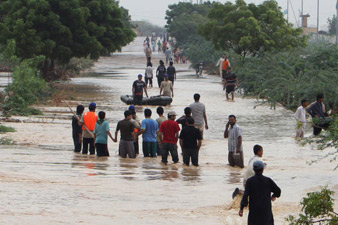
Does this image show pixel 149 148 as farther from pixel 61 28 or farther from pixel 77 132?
pixel 61 28

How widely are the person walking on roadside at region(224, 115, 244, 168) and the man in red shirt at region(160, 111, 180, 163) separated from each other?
1105mm

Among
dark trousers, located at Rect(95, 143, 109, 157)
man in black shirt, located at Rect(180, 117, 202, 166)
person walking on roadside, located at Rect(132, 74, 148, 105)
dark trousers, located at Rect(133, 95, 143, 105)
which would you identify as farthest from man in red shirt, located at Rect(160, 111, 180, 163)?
dark trousers, located at Rect(133, 95, 143, 105)

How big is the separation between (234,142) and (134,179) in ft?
9.10

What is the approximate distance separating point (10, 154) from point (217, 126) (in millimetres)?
9855

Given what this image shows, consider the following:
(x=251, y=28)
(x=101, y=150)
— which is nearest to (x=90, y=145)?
(x=101, y=150)

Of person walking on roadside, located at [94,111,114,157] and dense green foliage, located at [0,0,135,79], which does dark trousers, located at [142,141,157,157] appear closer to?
person walking on roadside, located at [94,111,114,157]

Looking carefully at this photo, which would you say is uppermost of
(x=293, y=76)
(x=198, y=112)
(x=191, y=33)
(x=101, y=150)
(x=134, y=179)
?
(x=191, y=33)

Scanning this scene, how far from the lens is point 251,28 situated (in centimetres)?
4428

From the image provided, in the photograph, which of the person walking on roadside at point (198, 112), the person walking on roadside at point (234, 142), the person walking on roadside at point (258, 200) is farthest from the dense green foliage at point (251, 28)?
the person walking on roadside at point (258, 200)

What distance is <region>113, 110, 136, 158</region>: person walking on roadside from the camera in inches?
700

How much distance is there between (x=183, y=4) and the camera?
95375mm

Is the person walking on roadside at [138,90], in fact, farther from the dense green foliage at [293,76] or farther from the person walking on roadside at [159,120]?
the person walking on roadside at [159,120]

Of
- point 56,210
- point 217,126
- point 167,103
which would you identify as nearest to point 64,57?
point 167,103

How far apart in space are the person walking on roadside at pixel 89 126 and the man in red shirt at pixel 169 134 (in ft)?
5.71
